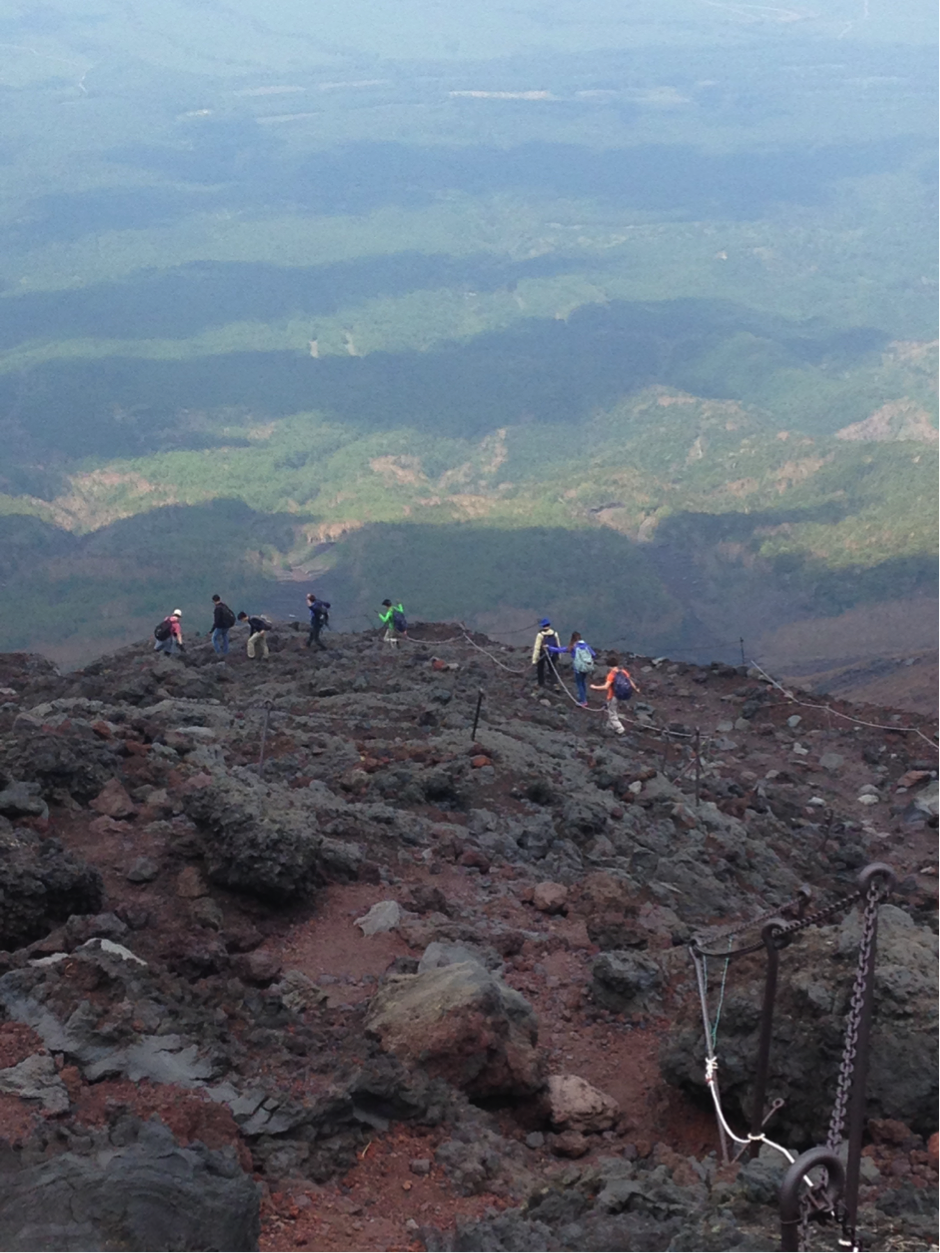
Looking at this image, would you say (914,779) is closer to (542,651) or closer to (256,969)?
(542,651)

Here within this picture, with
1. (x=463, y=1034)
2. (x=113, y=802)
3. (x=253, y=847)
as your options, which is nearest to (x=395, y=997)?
(x=463, y=1034)

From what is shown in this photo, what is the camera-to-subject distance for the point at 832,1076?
6625 mm

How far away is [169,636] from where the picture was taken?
20.8 meters

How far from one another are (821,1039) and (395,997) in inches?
84.4

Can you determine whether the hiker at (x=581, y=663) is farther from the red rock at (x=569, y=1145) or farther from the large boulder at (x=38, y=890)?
the red rock at (x=569, y=1145)

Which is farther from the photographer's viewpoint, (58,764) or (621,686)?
(621,686)

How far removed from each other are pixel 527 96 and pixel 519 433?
11041cm

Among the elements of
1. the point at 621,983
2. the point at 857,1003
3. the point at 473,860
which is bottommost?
the point at 473,860

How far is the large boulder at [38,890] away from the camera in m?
7.89

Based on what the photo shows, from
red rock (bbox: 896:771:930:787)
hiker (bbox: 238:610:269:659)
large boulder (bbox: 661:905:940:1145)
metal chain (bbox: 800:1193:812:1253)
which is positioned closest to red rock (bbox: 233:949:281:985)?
large boulder (bbox: 661:905:940:1145)

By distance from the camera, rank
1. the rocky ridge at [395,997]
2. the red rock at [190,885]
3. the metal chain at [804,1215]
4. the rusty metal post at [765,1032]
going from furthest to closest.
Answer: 1. the red rock at [190,885]
2. the rusty metal post at [765,1032]
3. the rocky ridge at [395,997]
4. the metal chain at [804,1215]

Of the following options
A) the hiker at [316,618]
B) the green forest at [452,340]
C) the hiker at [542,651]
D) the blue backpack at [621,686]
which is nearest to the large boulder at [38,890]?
the blue backpack at [621,686]

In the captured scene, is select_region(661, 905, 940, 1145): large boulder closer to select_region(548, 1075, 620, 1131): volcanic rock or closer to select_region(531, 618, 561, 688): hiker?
select_region(548, 1075, 620, 1131): volcanic rock

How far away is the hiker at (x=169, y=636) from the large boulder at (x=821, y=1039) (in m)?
14.6
